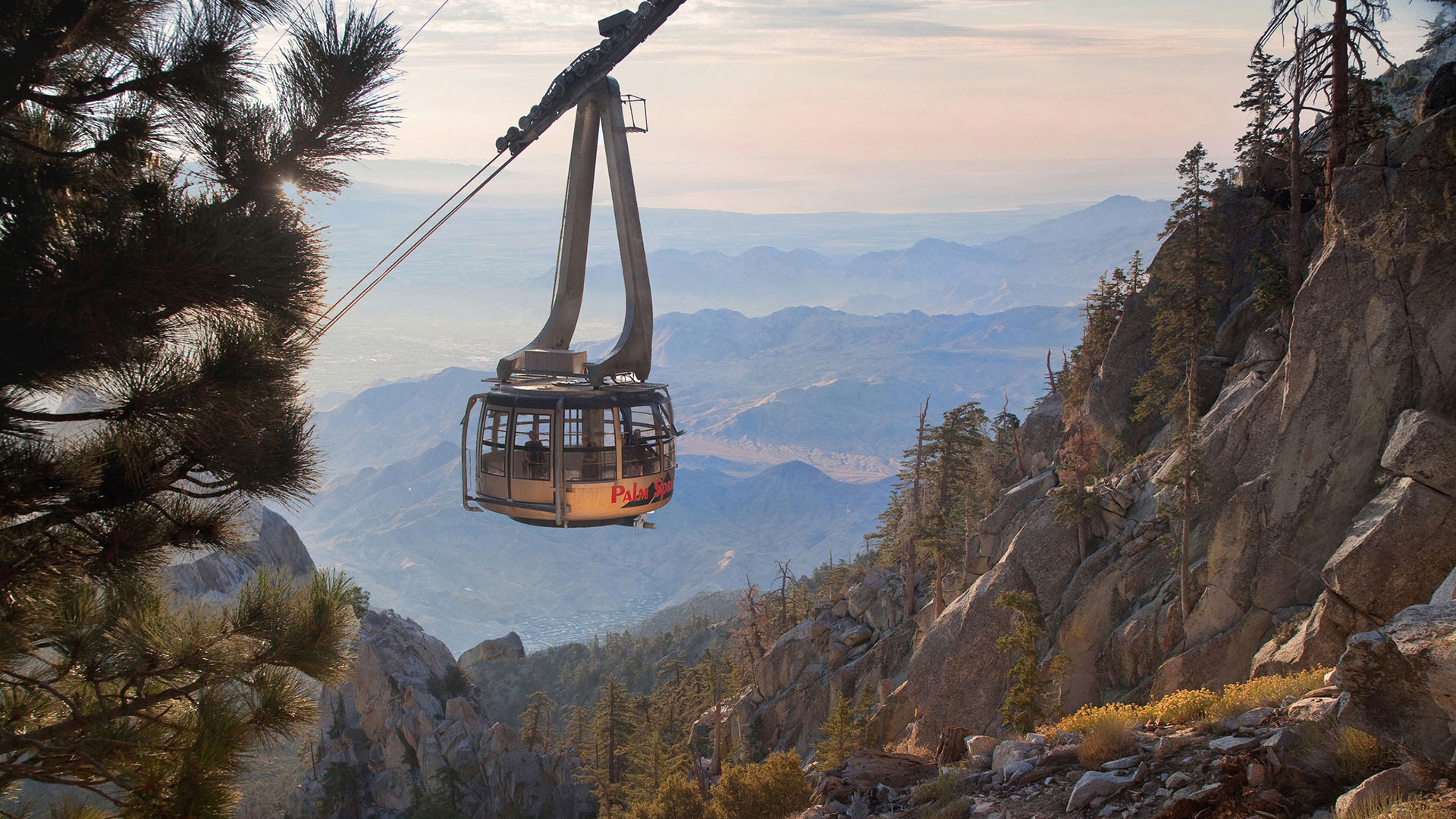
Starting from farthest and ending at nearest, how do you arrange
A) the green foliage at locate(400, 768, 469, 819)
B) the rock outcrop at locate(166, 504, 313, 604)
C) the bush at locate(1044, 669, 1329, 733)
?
the rock outcrop at locate(166, 504, 313, 604) → the green foliage at locate(400, 768, 469, 819) → the bush at locate(1044, 669, 1329, 733)

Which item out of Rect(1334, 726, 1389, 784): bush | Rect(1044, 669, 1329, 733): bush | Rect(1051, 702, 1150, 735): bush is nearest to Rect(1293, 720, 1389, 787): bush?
Rect(1334, 726, 1389, 784): bush

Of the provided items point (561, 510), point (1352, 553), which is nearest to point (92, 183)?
point (561, 510)

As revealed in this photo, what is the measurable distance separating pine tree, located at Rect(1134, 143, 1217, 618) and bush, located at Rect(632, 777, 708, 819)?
18054mm

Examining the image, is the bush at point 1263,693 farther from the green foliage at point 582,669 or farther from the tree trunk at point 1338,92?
the green foliage at point 582,669

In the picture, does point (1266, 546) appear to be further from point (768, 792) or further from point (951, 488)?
point (951, 488)

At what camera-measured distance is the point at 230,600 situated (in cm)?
776

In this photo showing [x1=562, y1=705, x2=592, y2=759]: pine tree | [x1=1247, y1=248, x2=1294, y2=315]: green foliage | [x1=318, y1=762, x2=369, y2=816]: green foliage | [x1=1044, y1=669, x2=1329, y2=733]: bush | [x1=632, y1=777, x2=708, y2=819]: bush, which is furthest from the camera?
[x1=562, y1=705, x2=592, y2=759]: pine tree

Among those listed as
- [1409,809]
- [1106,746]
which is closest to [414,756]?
[1106,746]

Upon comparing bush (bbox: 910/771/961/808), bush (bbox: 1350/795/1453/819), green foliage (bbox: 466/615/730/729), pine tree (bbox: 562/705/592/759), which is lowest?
green foliage (bbox: 466/615/730/729)

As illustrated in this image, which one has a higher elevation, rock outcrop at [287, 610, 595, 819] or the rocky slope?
the rocky slope

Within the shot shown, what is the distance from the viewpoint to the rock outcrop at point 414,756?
57.0 metres

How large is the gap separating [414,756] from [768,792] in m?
49.2

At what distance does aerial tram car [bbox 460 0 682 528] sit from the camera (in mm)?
12680

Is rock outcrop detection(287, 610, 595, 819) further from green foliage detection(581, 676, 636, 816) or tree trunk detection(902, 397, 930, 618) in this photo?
tree trunk detection(902, 397, 930, 618)
